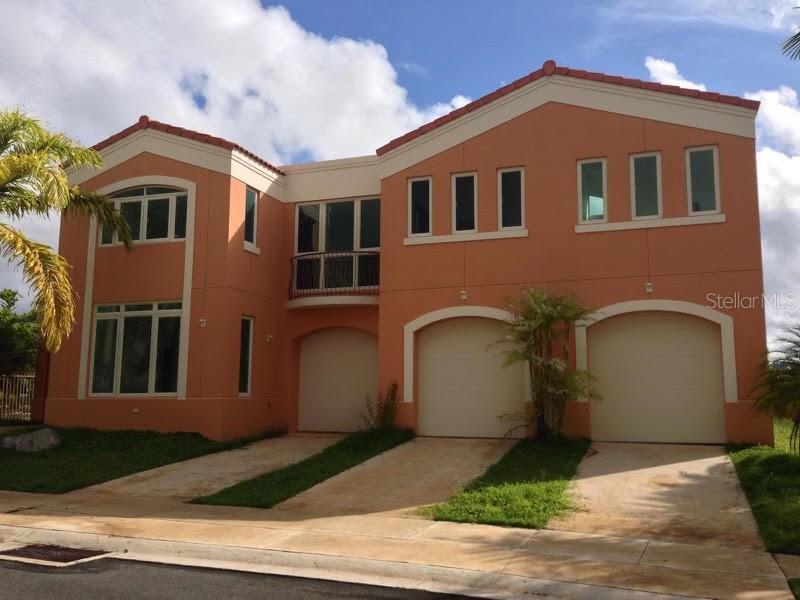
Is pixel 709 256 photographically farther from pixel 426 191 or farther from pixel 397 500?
pixel 397 500

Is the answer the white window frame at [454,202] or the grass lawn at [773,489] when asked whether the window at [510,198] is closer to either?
the white window frame at [454,202]

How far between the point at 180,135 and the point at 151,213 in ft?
6.24

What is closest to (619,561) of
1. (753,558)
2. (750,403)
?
(753,558)

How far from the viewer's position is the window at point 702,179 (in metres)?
14.9

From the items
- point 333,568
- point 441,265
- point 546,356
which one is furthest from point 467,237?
point 333,568

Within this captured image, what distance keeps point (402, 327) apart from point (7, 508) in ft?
27.1

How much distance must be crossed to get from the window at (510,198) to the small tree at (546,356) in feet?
6.70

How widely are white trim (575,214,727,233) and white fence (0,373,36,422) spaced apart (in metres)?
13.9

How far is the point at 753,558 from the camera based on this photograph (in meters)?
8.16

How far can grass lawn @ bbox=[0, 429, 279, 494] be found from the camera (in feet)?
43.1

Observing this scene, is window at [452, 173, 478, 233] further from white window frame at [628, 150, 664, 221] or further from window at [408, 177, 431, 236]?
white window frame at [628, 150, 664, 221]

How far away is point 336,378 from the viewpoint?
18516mm

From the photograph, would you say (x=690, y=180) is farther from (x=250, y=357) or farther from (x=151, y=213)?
(x=151, y=213)

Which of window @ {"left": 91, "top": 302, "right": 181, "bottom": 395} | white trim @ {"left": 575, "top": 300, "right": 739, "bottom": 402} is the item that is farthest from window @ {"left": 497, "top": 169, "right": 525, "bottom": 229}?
window @ {"left": 91, "top": 302, "right": 181, "bottom": 395}
